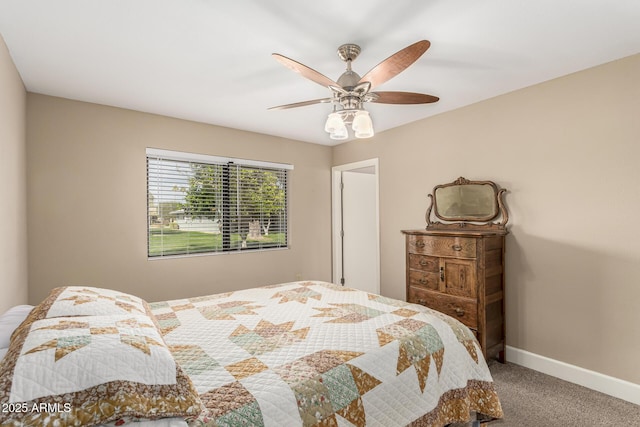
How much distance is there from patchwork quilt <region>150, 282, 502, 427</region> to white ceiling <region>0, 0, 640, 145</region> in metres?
1.67

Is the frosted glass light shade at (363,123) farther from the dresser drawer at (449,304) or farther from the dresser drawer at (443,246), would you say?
the dresser drawer at (449,304)

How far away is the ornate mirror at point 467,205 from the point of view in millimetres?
2998

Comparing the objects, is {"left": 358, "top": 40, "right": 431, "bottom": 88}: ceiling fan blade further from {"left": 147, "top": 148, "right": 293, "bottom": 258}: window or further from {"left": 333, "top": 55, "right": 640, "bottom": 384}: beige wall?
{"left": 147, "top": 148, "right": 293, "bottom": 258}: window

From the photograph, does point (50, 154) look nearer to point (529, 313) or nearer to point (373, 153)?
point (373, 153)

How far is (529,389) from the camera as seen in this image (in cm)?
245

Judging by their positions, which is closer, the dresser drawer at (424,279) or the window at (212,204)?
the dresser drawer at (424,279)

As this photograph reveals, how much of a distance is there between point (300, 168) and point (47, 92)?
2728 mm

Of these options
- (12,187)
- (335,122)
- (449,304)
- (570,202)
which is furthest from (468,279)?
(12,187)

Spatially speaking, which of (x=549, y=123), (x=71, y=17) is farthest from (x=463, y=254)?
(x=71, y=17)

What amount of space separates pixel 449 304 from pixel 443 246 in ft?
1.67

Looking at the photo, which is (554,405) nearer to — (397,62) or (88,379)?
(397,62)

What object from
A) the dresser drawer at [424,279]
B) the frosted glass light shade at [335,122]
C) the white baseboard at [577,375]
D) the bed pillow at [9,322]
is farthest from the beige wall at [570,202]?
the bed pillow at [9,322]

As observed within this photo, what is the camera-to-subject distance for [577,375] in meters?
2.53

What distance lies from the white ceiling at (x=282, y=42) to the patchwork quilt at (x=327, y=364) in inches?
65.9
